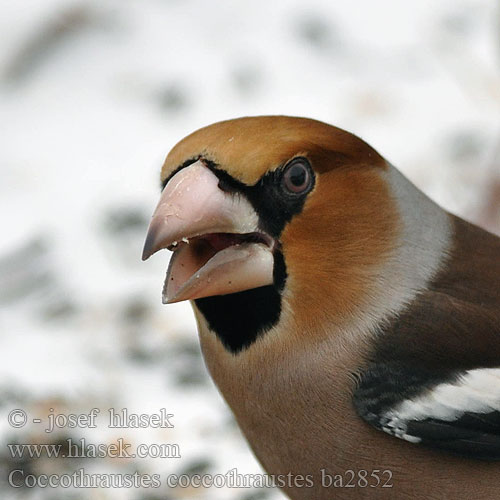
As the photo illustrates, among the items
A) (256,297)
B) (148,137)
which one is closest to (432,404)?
(256,297)

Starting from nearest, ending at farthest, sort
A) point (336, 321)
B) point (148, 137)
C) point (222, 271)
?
1. point (222, 271)
2. point (336, 321)
3. point (148, 137)

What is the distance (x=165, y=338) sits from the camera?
3.32 meters

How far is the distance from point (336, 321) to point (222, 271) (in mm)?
277

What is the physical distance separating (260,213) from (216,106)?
104 inches

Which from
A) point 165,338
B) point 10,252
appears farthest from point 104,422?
point 10,252

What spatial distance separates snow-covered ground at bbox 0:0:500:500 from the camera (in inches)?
119

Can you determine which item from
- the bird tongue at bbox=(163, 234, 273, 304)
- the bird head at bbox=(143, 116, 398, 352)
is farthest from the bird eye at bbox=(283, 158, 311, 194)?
the bird tongue at bbox=(163, 234, 273, 304)

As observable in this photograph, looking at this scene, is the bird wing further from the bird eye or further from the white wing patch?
the bird eye

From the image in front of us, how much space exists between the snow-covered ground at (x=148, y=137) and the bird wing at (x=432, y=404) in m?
0.96

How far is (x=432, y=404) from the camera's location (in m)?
1.92

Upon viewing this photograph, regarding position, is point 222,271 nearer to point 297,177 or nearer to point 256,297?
point 256,297

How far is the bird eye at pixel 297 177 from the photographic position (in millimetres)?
1854

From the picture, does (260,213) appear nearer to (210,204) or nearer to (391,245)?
(210,204)

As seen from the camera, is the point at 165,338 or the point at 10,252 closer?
the point at 165,338
